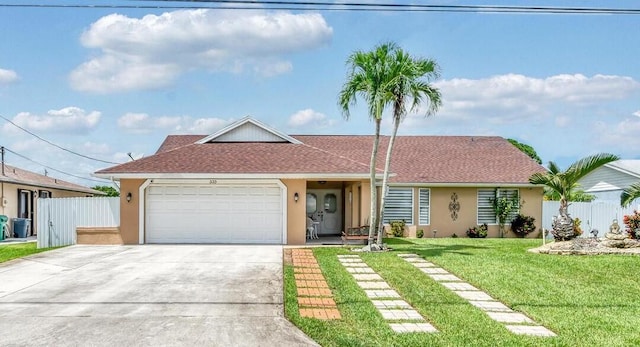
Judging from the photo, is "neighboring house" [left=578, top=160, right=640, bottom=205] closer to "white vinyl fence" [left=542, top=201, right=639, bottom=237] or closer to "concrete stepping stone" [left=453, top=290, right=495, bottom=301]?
"white vinyl fence" [left=542, top=201, right=639, bottom=237]

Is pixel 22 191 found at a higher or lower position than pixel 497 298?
higher

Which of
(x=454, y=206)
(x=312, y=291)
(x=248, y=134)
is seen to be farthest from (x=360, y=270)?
(x=454, y=206)

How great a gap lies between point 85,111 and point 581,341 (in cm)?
2529

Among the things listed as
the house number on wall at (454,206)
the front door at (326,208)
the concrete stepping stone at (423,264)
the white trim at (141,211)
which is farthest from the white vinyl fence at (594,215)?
the white trim at (141,211)

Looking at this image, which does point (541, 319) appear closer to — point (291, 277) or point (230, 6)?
point (291, 277)

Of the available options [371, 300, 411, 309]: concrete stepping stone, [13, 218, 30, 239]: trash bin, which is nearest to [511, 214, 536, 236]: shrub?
[371, 300, 411, 309]: concrete stepping stone

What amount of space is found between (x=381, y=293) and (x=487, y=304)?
1841 mm

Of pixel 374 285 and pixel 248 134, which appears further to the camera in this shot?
pixel 248 134

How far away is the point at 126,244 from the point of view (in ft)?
61.0

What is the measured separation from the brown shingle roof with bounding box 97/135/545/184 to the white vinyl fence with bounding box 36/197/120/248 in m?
1.52

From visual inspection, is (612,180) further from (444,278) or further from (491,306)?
(491,306)

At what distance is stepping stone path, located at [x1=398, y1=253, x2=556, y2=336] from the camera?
25.4ft

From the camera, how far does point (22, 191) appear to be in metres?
26.8

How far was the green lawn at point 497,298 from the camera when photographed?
23.7 feet
